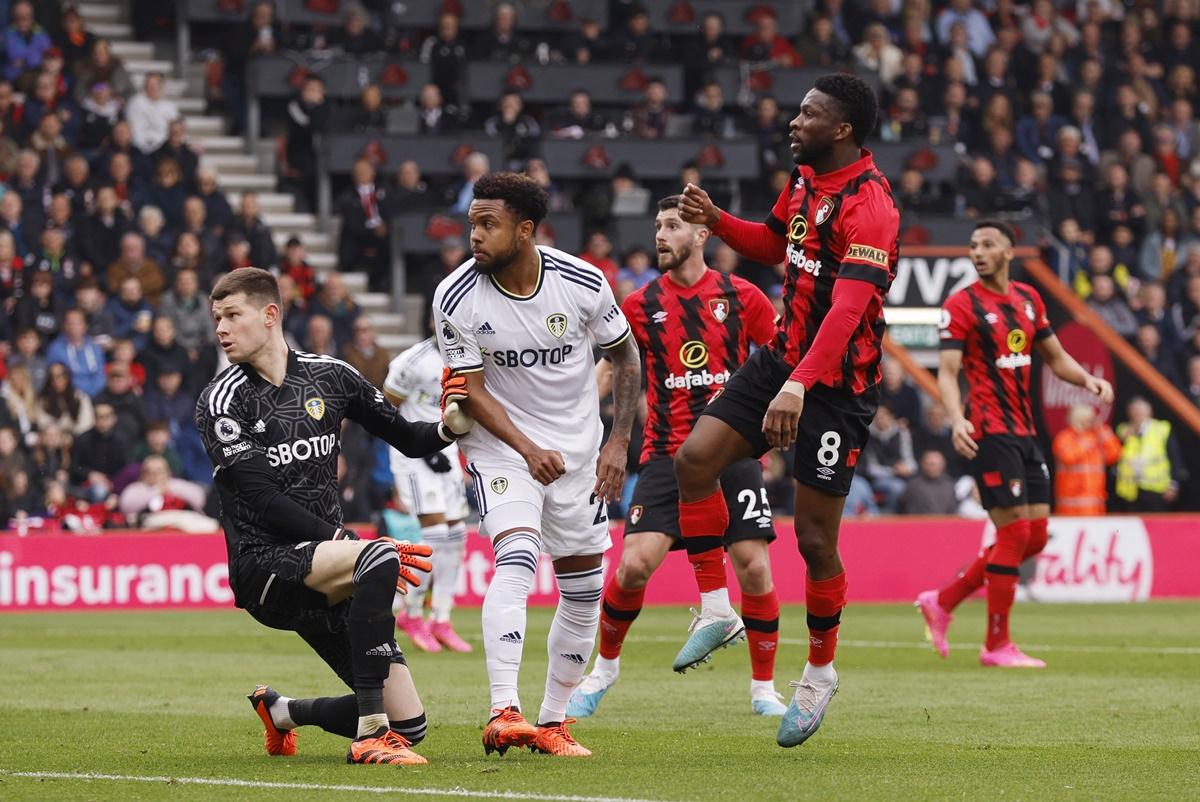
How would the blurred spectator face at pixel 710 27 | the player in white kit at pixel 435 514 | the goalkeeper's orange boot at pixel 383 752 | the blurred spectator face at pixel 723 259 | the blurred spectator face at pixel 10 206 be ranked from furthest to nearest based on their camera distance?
the blurred spectator face at pixel 710 27 < the blurred spectator face at pixel 723 259 < the blurred spectator face at pixel 10 206 < the player in white kit at pixel 435 514 < the goalkeeper's orange boot at pixel 383 752

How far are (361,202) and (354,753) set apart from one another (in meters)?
17.3

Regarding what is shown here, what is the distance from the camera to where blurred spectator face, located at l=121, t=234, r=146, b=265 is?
21562 mm

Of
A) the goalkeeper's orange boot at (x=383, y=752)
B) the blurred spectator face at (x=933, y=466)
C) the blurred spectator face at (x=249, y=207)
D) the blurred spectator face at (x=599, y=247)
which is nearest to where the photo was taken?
Answer: the goalkeeper's orange boot at (x=383, y=752)

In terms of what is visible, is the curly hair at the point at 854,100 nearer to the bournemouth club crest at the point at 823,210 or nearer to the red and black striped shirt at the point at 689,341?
the bournemouth club crest at the point at 823,210

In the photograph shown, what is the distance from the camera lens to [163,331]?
2081 centimetres

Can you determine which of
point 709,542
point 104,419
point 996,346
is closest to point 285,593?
point 709,542

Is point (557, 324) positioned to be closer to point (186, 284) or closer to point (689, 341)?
point (689, 341)

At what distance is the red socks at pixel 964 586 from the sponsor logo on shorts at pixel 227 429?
6961mm

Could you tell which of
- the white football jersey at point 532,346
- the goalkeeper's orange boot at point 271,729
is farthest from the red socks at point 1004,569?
the goalkeeper's orange boot at point 271,729

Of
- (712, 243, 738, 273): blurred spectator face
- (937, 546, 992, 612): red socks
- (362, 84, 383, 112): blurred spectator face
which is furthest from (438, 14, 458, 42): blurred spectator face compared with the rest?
(937, 546, 992, 612): red socks

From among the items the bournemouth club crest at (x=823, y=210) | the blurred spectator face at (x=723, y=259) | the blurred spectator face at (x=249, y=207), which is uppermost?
the bournemouth club crest at (x=823, y=210)

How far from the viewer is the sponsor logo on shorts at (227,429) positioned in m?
7.54

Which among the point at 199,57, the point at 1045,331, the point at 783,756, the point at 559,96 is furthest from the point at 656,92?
the point at 783,756

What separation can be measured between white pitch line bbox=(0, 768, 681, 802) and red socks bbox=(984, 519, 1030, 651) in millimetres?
6582
